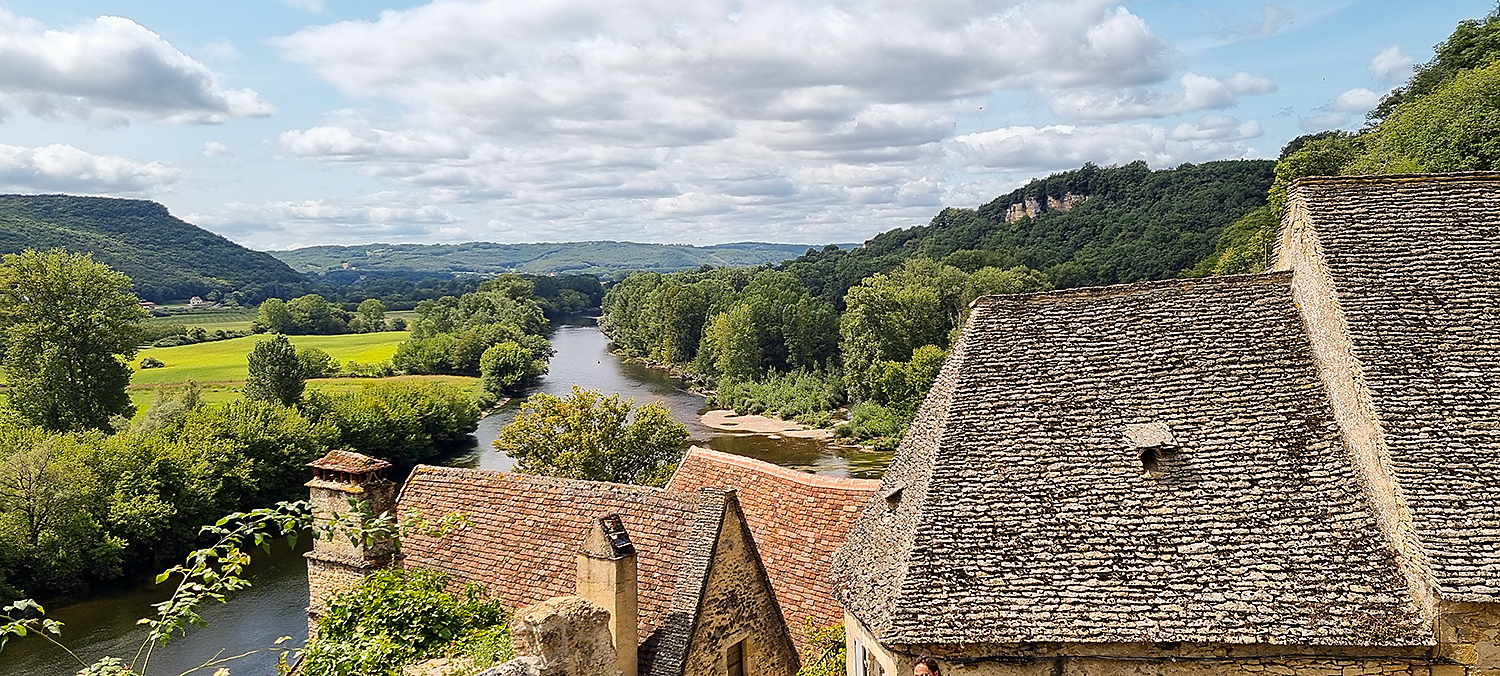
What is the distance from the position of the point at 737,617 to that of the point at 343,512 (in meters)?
6.47

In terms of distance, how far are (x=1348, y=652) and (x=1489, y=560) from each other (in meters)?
1.59

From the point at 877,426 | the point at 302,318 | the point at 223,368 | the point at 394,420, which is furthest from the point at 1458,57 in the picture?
the point at 302,318

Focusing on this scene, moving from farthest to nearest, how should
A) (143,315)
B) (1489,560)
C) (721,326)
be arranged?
(721,326) → (143,315) → (1489,560)

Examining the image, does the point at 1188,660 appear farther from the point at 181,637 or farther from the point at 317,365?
the point at 317,365

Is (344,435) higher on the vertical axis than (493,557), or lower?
lower

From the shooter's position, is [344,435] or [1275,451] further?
[344,435]

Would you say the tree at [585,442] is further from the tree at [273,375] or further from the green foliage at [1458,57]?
the green foliage at [1458,57]

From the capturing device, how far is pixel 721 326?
3812 inches

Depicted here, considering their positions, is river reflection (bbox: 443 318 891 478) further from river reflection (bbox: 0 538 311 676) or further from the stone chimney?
the stone chimney

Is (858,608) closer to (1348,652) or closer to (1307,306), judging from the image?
(1348,652)

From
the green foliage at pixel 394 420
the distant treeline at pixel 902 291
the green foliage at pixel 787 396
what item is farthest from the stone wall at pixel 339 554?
the green foliage at pixel 787 396

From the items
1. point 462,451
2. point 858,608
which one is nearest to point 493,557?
point 858,608

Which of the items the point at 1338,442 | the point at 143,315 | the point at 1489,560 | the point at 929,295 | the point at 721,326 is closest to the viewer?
the point at 1489,560

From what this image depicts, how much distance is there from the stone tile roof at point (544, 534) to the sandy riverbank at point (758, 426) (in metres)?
54.1
